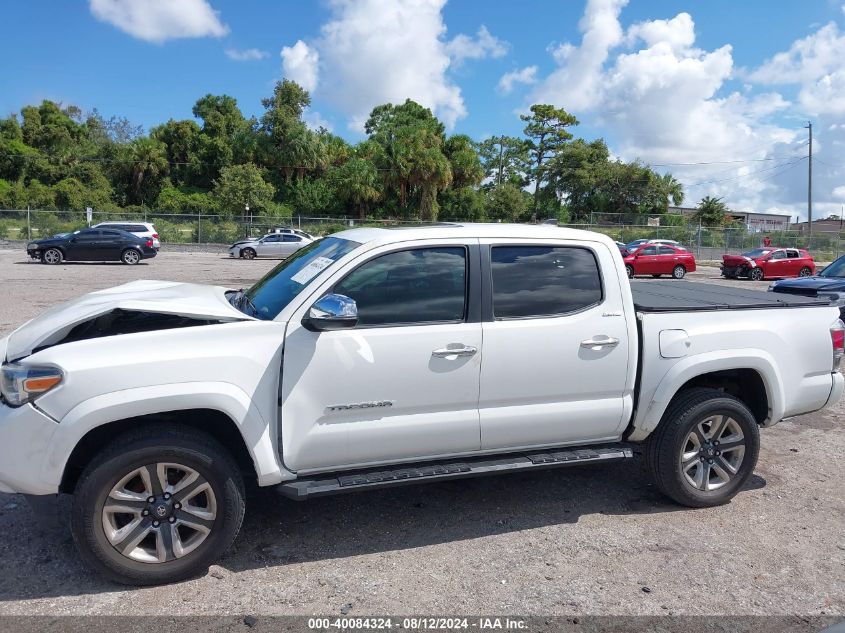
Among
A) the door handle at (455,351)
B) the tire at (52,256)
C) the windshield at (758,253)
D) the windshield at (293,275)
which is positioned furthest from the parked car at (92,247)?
the door handle at (455,351)

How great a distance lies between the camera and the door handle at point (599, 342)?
13.5 ft

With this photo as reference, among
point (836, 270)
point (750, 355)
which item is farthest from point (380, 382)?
point (836, 270)

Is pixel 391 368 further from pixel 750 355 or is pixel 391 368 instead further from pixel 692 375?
pixel 750 355

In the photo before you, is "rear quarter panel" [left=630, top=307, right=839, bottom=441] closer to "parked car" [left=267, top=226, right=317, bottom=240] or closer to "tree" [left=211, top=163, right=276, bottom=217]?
"parked car" [left=267, top=226, right=317, bottom=240]

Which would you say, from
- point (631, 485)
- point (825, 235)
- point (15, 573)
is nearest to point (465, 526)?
point (631, 485)

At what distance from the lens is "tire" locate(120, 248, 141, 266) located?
26.5 metres

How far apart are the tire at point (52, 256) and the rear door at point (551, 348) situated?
25746 millimetres

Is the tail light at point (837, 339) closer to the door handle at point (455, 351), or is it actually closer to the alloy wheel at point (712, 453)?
the alloy wheel at point (712, 453)

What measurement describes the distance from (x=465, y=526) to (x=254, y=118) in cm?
5605

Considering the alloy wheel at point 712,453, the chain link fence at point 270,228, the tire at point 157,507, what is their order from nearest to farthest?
the tire at point 157,507 → the alloy wheel at point 712,453 → the chain link fence at point 270,228

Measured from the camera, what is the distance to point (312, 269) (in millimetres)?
4008

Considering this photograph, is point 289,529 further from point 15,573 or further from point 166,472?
point 15,573

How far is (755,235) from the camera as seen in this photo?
43.0 m

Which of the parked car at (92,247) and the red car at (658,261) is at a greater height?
the parked car at (92,247)
